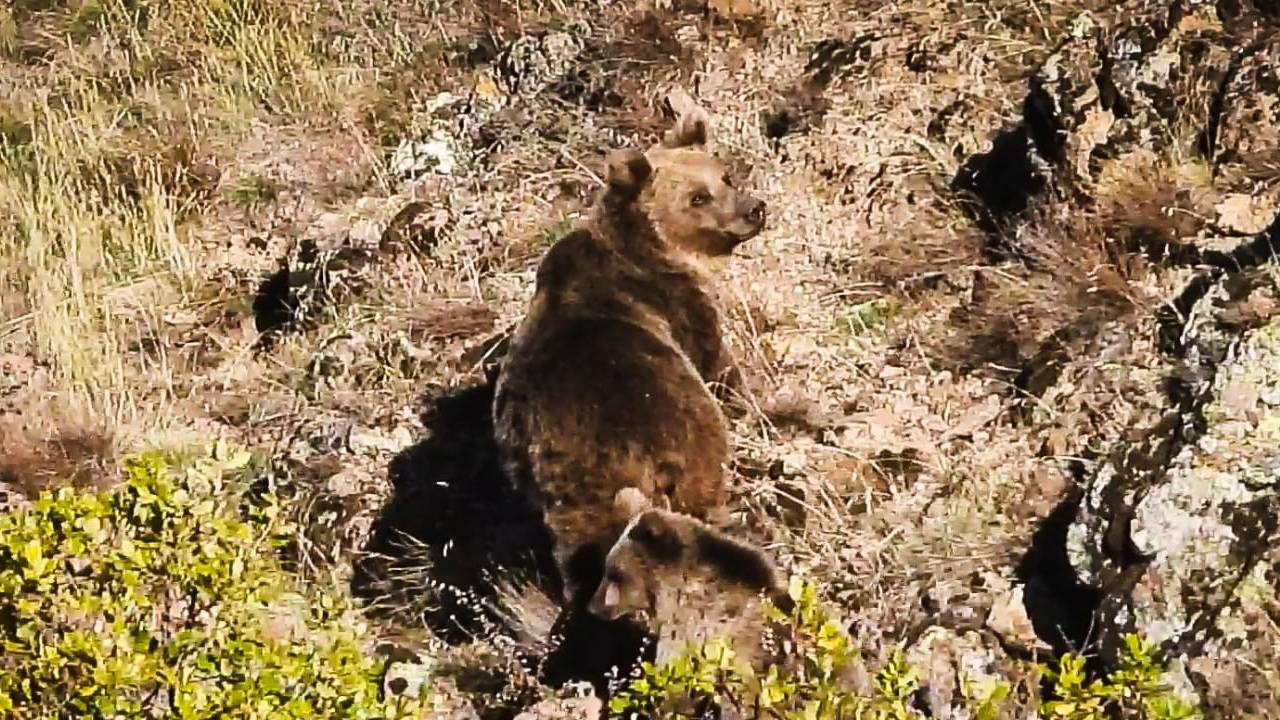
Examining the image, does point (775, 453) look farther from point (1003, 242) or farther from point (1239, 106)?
point (1239, 106)

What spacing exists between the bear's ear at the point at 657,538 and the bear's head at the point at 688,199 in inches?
→ 83.6

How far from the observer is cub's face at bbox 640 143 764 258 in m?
6.77

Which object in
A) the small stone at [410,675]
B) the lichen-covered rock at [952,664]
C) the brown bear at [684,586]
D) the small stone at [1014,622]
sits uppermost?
the brown bear at [684,586]

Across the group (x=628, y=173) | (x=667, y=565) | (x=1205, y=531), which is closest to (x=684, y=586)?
(x=667, y=565)

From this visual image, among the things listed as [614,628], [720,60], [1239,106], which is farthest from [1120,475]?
[720,60]

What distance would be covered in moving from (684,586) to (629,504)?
354 mm

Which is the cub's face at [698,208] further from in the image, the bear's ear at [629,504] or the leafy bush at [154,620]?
the leafy bush at [154,620]

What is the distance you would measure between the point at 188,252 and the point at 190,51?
295 centimetres

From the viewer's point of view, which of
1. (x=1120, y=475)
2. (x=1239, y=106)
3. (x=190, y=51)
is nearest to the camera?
(x=1120, y=475)

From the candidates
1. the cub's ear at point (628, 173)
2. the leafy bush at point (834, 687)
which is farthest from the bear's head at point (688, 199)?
the leafy bush at point (834, 687)

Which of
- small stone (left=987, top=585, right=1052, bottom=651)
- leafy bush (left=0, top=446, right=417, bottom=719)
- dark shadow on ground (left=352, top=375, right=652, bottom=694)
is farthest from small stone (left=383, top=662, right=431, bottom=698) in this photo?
small stone (left=987, top=585, right=1052, bottom=651)

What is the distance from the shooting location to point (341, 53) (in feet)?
36.0

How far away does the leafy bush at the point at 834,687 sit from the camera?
3.42m

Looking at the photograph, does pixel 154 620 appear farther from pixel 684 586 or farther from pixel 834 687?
pixel 834 687
